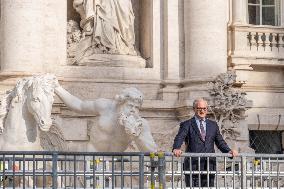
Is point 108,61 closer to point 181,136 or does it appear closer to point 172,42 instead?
point 172,42

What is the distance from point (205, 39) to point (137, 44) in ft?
5.79

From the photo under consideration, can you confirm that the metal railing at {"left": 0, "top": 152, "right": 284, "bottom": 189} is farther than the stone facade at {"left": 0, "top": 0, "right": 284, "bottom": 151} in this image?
No

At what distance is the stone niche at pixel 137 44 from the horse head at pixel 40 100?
486 centimetres

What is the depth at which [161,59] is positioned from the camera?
70.9ft

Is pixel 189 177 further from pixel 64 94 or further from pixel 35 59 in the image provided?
pixel 35 59

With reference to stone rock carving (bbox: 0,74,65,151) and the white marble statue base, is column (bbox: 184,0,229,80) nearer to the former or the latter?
the white marble statue base

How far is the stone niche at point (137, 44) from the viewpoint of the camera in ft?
69.4

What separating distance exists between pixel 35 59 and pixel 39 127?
413 cm

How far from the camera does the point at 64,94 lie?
1681 centimetres

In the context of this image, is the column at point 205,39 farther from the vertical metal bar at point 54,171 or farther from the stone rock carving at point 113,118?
the vertical metal bar at point 54,171

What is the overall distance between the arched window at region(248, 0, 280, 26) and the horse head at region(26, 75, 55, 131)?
7813mm

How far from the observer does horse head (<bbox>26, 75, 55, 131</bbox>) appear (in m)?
16.0

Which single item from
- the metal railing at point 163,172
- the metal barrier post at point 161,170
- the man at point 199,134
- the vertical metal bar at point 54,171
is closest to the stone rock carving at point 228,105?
the metal railing at point 163,172

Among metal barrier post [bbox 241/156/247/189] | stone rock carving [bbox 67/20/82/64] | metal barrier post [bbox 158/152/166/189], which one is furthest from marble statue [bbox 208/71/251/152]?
metal barrier post [bbox 158/152/166/189]
